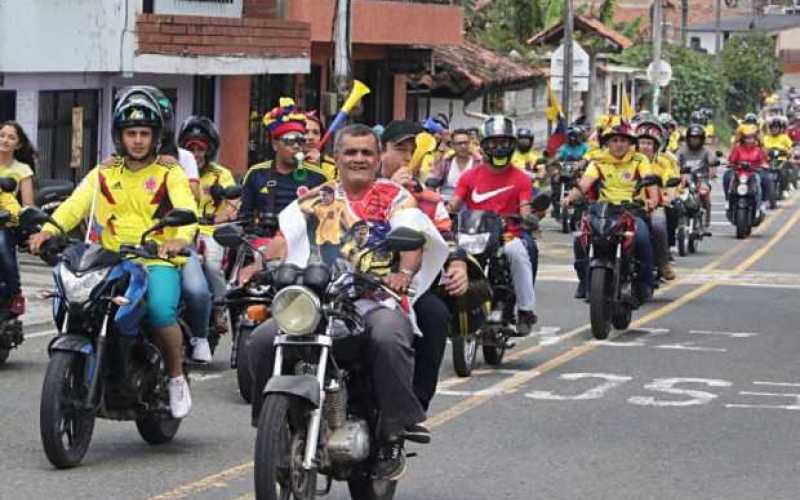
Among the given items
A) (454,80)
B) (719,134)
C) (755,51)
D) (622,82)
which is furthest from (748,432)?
(755,51)

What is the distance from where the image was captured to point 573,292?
75.8 ft

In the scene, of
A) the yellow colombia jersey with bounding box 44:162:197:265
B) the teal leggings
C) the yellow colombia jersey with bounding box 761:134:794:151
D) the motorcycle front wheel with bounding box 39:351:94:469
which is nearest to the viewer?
the motorcycle front wheel with bounding box 39:351:94:469

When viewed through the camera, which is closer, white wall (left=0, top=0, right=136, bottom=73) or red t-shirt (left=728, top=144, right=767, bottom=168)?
white wall (left=0, top=0, right=136, bottom=73)

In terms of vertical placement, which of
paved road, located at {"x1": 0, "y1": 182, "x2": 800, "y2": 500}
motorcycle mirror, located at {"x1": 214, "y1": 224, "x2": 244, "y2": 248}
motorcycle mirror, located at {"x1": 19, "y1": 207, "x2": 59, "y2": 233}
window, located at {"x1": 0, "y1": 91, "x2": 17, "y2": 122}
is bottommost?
paved road, located at {"x1": 0, "y1": 182, "x2": 800, "y2": 500}

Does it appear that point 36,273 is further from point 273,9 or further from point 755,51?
point 755,51

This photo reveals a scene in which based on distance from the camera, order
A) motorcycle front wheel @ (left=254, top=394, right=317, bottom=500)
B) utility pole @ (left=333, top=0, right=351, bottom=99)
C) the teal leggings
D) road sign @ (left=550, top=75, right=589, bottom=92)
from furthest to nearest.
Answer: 1. road sign @ (left=550, top=75, right=589, bottom=92)
2. utility pole @ (left=333, top=0, right=351, bottom=99)
3. the teal leggings
4. motorcycle front wheel @ (left=254, top=394, right=317, bottom=500)

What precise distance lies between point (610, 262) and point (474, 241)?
340 cm

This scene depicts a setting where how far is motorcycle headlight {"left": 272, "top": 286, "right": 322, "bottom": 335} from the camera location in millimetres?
8383

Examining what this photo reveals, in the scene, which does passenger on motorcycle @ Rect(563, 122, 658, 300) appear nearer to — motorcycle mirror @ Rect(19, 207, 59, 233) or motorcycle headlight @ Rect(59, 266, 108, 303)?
motorcycle mirror @ Rect(19, 207, 59, 233)

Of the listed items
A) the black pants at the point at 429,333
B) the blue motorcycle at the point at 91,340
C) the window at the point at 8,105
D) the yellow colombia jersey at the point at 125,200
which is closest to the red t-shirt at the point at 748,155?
the window at the point at 8,105

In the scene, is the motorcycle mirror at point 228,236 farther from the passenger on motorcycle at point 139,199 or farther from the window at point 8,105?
the window at point 8,105

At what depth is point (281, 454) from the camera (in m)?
8.20

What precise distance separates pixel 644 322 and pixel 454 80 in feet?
88.5

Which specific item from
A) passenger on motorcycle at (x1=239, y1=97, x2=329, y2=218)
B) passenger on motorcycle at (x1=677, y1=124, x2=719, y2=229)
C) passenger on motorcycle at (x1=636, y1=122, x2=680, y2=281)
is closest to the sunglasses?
passenger on motorcycle at (x1=239, y1=97, x2=329, y2=218)
